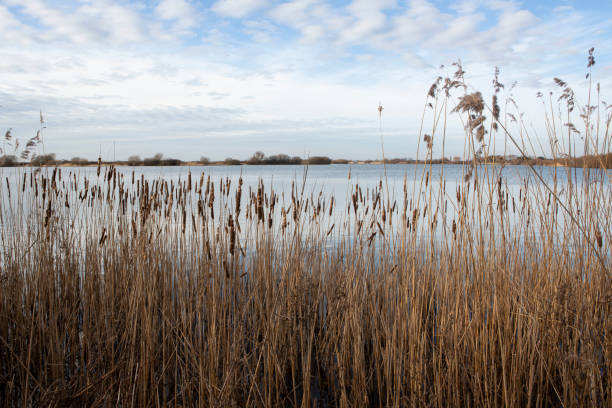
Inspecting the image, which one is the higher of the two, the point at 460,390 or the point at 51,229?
the point at 51,229

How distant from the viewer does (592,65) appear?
2.47 m

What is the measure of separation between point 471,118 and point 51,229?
3.10 m

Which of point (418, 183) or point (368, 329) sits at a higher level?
point (418, 183)

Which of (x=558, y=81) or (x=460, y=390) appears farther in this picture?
(x=558, y=81)

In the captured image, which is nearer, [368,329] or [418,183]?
[368,329]

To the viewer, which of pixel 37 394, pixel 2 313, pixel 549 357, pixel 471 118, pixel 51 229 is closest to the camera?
pixel 471 118

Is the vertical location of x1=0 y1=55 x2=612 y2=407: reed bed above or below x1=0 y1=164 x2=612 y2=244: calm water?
below

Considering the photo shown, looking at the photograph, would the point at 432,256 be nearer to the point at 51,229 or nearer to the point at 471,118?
the point at 471,118

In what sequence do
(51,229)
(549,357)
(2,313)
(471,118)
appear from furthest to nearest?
(51,229) → (2,313) → (549,357) → (471,118)

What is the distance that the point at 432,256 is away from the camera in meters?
2.40

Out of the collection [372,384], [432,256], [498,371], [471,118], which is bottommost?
[372,384]

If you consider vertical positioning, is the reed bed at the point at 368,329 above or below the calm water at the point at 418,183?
below

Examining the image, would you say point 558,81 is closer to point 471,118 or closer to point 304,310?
point 471,118

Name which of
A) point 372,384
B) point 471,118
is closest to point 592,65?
point 471,118
